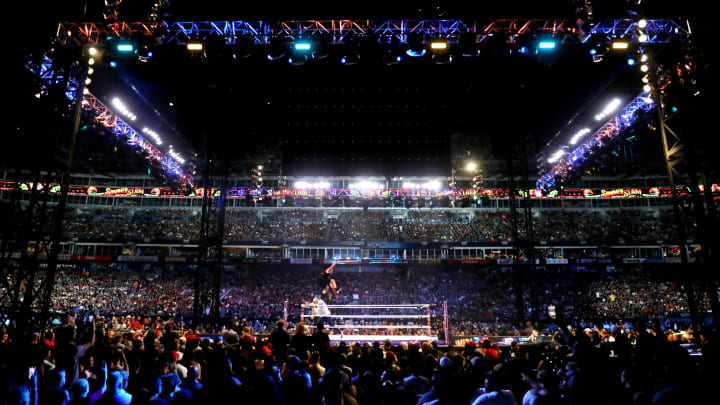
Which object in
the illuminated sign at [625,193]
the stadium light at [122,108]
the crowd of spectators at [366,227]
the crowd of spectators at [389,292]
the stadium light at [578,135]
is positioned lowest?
the crowd of spectators at [389,292]

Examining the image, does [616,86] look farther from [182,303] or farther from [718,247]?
[182,303]

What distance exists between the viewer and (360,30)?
31.3 feet

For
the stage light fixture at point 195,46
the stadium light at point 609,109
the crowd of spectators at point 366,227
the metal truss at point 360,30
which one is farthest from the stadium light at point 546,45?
the crowd of spectators at point 366,227

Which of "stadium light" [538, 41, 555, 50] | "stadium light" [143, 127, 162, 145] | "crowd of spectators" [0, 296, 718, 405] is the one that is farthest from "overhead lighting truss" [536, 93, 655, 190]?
"stadium light" [143, 127, 162, 145]

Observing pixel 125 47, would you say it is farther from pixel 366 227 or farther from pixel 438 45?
pixel 366 227

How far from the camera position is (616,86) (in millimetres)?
13938

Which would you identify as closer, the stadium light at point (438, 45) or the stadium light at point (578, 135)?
the stadium light at point (438, 45)

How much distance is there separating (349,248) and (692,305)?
2528cm

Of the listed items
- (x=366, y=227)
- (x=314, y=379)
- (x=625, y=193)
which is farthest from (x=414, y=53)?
(x=625, y=193)

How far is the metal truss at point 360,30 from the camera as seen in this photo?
9180 mm

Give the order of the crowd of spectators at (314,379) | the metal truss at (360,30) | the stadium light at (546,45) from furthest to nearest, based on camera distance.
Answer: the stadium light at (546,45)
the metal truss at (360,30)
the crowd of spectators at (314,379)

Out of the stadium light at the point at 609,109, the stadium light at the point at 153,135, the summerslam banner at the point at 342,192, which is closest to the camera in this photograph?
the stadium light at the point at 609,109

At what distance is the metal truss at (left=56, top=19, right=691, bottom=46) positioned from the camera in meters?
9.18

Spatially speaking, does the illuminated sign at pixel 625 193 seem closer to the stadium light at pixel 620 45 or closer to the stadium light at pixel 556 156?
the stadium light at pixel 556 156
